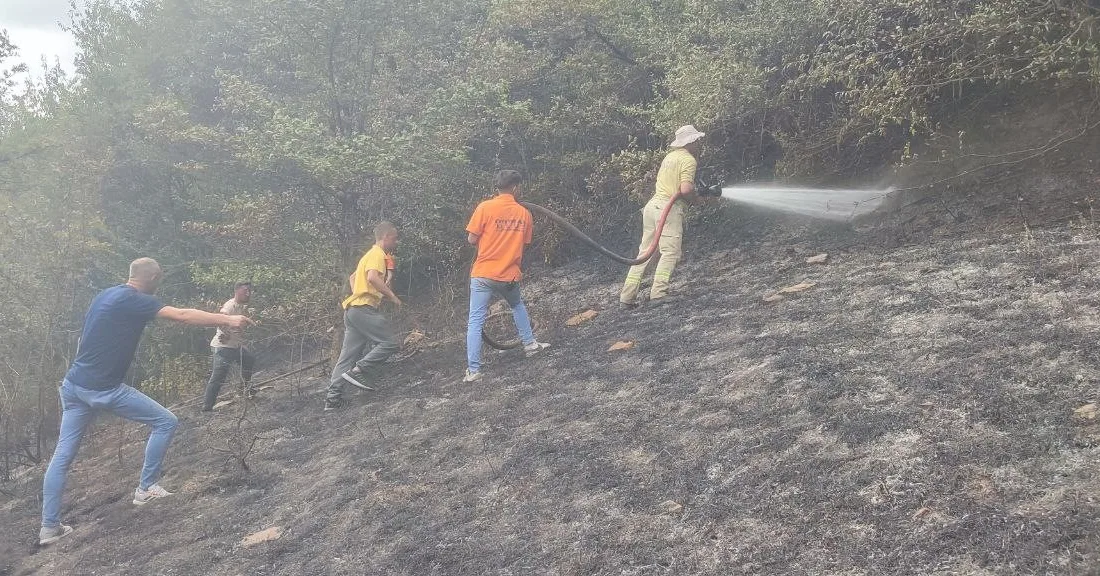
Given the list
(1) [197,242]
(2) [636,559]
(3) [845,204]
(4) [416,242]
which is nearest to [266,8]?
(4) [416,242]

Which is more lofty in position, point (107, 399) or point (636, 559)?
point (107, 399)

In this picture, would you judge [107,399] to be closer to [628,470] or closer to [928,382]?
[628,470]

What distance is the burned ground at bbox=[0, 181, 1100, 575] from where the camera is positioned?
273 cm

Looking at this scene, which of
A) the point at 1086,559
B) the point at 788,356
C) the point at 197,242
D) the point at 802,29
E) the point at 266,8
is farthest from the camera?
the point at 197,242

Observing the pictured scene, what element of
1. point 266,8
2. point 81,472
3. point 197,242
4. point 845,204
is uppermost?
point 266,8

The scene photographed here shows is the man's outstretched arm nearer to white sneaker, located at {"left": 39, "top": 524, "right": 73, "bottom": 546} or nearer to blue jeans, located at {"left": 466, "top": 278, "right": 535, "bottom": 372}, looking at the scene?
white sneaker, located at {"left": 39, "top": 524, "right": 73, "bottom": 546}

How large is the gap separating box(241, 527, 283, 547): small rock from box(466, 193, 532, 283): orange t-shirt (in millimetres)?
2919

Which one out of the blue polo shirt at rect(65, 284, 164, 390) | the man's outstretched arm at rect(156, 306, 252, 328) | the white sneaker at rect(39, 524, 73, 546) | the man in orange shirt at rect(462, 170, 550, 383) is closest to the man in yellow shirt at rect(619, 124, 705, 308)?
the man in orange shirt at rect(462, 170, 550, 383)

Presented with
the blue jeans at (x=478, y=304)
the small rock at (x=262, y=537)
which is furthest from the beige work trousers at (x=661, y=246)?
the small rock at (x=262, y=537)

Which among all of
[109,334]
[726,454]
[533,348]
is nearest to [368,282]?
[533,348]

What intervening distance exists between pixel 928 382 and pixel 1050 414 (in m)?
0.67

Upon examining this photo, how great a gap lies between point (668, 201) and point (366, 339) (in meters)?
3.34

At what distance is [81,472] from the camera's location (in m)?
7.42

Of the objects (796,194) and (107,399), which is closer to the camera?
(107,399)
